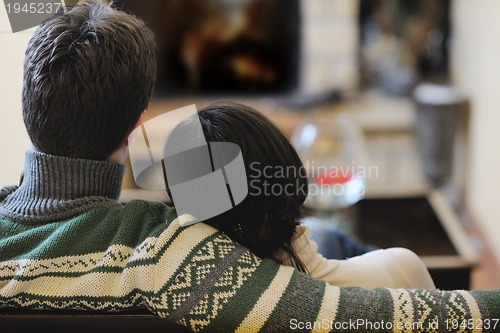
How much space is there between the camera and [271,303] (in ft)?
2.87

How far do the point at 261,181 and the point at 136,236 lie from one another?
0.19 meters

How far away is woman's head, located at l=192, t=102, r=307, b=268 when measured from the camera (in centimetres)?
95

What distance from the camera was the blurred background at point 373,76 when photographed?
3.02 m

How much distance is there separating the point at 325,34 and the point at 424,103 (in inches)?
27.9

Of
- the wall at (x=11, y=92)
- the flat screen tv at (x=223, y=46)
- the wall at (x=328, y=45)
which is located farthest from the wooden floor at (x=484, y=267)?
the wall at (x=11, y=92)

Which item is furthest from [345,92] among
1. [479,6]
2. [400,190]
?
[400,190]

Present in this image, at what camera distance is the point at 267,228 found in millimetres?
989

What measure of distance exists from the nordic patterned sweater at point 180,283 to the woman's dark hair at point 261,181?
66 millimetres

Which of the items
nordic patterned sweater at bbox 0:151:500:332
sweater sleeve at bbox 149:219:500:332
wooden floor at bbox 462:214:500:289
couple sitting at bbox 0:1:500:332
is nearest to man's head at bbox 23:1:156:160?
couple sitting at bbox 0:1:500:332

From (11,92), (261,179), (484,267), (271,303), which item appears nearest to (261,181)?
(261,179)

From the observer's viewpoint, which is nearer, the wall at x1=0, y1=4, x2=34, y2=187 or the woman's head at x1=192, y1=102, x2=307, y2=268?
the woman's head at x1=192, y1=102, x2=307, y2=268

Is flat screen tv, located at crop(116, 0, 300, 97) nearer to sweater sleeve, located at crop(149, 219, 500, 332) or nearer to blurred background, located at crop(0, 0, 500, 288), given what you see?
blurred background, located at crop(0, 0, 500, 288)

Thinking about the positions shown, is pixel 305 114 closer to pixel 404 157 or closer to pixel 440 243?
pixel 404 157

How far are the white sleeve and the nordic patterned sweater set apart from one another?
121mm
